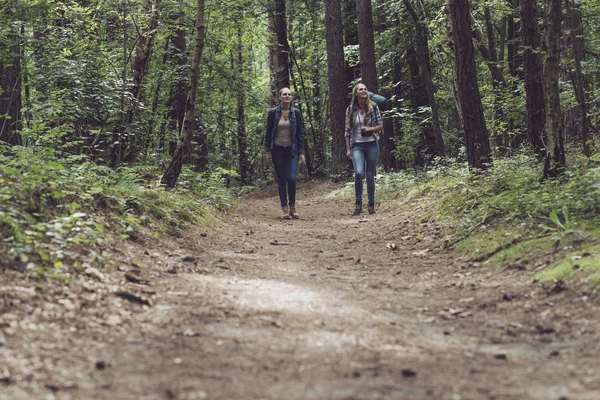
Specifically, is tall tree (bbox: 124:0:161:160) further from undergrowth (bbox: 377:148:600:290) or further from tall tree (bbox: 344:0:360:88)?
tall tree (bbox: 344:0:360:88)

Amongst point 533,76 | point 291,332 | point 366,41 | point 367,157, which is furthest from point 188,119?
point 366,41

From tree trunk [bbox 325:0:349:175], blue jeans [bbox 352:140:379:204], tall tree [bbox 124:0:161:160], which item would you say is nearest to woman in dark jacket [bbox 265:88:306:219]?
blue jeans [bbox 352:140:379:204]

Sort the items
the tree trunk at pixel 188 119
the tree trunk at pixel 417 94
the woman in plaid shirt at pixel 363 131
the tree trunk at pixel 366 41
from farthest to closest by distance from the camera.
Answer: the tree trunk at pixel 417 94 < the tree trunk at pixel 366 41 < the woman in plaid shirt at pixel 363 131 < the tree trunk at pixel 188 119

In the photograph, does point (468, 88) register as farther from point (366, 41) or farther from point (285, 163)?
point (366, 41)

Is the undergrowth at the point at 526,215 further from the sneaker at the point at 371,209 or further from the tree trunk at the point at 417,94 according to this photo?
the tree trunk at the point at 417,94

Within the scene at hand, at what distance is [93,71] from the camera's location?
31.2 ft

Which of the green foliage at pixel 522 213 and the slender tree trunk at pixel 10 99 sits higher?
the slender tree trunk at pixel 10 99

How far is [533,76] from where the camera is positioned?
9.22 m

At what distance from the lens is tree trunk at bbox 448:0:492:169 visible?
9414 millimetres

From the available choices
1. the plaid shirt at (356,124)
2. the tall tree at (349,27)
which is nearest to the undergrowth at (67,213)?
the plaid shirt at (356,124)

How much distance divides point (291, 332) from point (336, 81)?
50.1 feet

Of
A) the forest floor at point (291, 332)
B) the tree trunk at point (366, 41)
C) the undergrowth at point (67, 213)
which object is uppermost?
the tree trunk at point (366, 41)

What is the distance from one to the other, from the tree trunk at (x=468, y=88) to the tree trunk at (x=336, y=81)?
8.20 meters

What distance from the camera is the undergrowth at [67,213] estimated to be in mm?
4031
